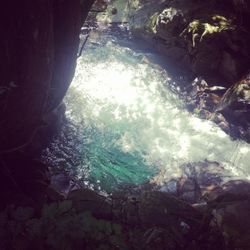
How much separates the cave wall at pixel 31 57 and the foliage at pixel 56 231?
3.58 feet

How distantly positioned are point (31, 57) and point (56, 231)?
64.2 inches

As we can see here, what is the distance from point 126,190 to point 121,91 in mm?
2814

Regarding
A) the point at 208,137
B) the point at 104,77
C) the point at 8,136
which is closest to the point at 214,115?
the point at 208,137

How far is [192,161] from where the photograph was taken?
6031mm

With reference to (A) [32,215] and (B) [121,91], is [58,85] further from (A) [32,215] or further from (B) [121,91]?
(B) [121,91]

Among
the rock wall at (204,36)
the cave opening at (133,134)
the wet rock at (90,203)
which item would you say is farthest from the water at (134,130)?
the wet rock at (90,203)

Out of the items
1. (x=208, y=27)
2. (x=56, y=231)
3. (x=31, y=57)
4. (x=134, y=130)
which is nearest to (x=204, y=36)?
(x=208, y=27)

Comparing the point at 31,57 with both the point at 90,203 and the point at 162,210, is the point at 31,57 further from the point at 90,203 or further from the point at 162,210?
the point at 162,210

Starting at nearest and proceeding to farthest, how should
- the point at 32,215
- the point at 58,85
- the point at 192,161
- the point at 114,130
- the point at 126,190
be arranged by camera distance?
the point at 32,215 → the point at 58,85 → the point at 126,190 → the point at 192,161 → the point at 114,130

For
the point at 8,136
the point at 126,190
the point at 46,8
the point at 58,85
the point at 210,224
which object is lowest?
the point at 126,190

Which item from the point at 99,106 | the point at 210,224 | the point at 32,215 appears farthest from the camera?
the point at 99,106

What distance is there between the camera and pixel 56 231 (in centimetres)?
285

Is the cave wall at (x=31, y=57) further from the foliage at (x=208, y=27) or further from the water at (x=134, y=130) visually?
the foliage at (x=208, y=27)

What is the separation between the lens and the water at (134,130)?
5.84m
